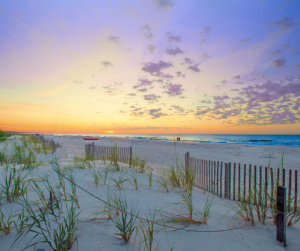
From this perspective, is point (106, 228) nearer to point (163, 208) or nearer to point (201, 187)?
point (163, 208)

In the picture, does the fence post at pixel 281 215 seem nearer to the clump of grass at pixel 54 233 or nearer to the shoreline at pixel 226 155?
the clump of grass at pixel 54 233

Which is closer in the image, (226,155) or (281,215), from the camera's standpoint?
(281,215)

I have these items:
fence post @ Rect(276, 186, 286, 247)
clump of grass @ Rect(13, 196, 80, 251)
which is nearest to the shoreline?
fence post @ Rect(276, 186, 286, 247)

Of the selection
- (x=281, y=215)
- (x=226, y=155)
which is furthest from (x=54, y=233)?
(x=226, y=155)

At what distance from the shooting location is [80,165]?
6715mm

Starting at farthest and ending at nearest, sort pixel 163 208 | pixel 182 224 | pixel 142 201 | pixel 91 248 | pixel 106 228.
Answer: pixel 142 201, pixel 163 208, pixel 182 224, pixel 106 228, pixel 91 248

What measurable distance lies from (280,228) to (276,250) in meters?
0.30

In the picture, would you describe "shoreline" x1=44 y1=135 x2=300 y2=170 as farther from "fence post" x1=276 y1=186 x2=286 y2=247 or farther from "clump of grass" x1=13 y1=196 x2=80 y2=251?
"clump of grass" x1=13 y1=196 x2=80 y2=251

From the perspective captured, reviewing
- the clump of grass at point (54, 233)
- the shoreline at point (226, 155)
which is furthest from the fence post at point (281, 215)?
the shoreline at point (226, 155)

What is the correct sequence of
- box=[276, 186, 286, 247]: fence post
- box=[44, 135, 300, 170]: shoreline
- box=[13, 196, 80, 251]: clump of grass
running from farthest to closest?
box=[44, 135, 300, 170]: shoreline
box=[276, 186, 286, 247]: fence post
box=[13, 196, 80, 251]: clump of grass

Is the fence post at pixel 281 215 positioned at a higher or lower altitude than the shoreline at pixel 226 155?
higher

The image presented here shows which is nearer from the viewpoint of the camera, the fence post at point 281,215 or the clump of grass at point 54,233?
the clump of grass at point 54,233

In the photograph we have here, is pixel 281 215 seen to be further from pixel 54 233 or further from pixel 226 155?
pixel 226 155

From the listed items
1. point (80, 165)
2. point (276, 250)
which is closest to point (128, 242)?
point (276, 250)
